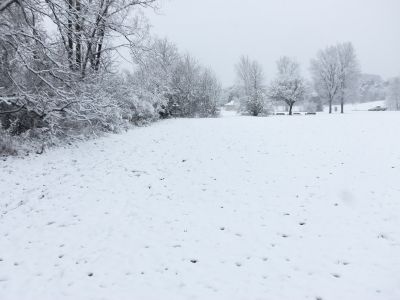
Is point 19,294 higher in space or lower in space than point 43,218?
lower

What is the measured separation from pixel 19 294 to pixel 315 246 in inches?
210

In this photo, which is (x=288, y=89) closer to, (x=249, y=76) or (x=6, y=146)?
(x=249, y=76)

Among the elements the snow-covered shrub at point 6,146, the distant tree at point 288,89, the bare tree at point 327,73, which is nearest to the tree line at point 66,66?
the snow-covered shrub at point 6,146

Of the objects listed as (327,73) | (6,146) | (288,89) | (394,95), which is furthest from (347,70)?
(6,146)

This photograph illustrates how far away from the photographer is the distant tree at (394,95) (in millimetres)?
63125

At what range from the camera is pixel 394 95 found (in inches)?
2514

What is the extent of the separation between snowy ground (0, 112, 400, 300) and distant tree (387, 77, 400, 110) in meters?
63.1

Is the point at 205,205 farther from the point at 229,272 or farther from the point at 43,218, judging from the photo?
the point at 43,218

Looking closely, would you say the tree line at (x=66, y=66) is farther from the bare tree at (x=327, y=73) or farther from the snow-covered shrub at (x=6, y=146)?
the bare tree at (x=327, y=73)

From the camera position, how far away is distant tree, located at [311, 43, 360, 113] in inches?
1719

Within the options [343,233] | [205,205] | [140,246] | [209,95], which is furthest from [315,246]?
[209,95]

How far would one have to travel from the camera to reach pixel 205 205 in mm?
7664

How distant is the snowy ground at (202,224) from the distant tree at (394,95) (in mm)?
63078

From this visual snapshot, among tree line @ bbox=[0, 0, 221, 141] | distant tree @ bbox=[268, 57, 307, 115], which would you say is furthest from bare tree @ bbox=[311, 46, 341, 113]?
tree line @ bbox=[0, 0, 221, 141]
